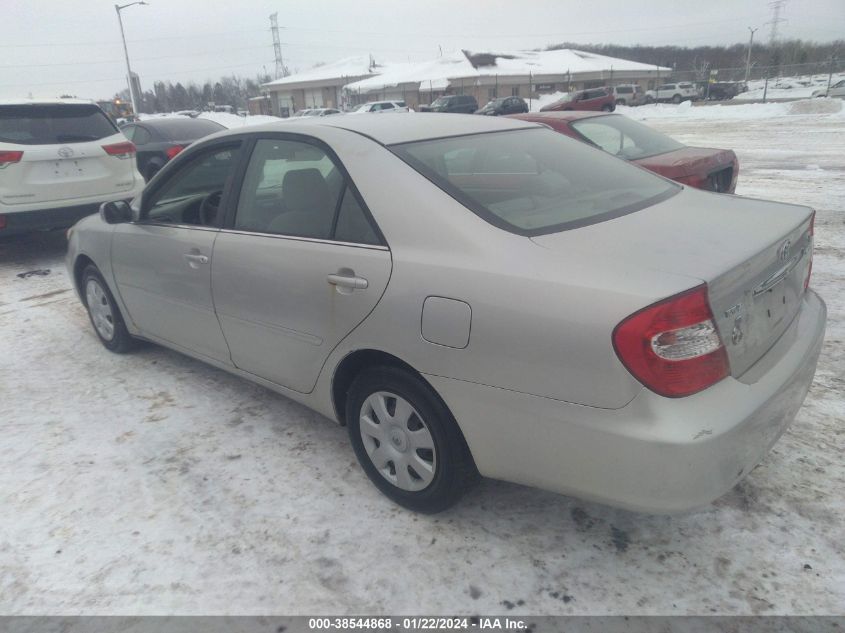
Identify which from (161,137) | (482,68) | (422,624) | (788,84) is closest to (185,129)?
(161,137)

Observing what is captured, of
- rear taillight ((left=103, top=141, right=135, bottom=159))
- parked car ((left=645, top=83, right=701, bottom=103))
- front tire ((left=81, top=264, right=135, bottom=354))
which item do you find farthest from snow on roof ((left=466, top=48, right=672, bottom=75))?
front tire ((left=81, top=264, right=135, bottom=354))

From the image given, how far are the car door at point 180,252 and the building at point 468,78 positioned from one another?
5304 cm

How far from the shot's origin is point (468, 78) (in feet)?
175

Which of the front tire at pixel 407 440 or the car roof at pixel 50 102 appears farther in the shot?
the car roof at pixel 50 102

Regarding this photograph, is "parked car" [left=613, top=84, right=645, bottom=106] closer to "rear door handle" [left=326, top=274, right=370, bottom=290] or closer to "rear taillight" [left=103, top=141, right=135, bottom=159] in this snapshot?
"rear taillight" [left=103, top=141, right=135, bottom=159]

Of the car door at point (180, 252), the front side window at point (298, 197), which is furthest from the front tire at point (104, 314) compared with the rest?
the front side window at point (298, 197)

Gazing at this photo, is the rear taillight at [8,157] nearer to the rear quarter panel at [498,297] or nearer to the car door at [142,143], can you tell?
the car door at [142,143]

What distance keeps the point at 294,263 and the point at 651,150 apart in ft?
15.8

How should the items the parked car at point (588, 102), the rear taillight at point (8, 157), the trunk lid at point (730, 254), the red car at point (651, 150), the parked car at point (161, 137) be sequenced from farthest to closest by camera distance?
the parked car at point (588, 102)
the parked car at point (161, 137)
the rear taillight at point (8, 157)
the red car at point (651, 150)
the trunk lid at point (730, 254)

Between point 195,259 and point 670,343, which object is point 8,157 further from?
point 670,343

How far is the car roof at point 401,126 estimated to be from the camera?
9.37 ft

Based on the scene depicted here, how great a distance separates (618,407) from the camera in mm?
1906

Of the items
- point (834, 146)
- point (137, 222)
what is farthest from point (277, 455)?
point (834, 146)

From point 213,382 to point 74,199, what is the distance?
424 centimetres
